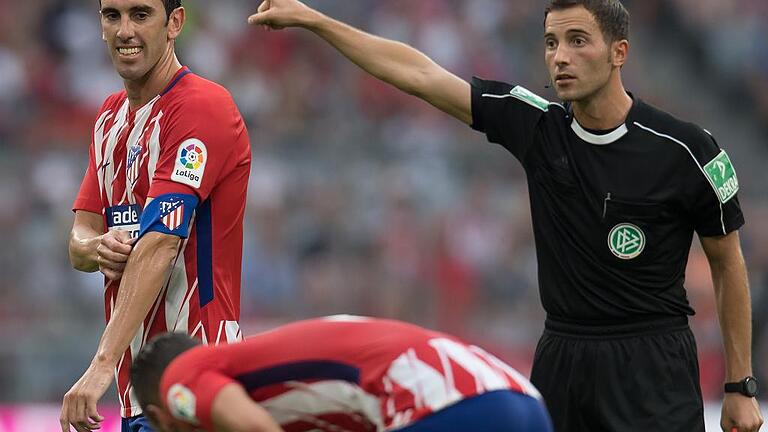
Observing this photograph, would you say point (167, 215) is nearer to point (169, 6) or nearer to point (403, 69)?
point (169, 6)

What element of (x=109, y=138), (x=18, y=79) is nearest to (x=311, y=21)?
(x=109, y=138)

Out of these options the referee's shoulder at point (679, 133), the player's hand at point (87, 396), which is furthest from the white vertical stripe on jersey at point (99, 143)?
the referee's shoulder at point (679, 133)

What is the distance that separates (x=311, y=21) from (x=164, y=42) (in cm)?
61

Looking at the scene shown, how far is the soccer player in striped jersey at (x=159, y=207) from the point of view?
5.34 metres

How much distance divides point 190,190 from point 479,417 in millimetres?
1618

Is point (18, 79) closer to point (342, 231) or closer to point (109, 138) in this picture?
point (342, 231)

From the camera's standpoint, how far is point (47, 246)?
40.5 feet

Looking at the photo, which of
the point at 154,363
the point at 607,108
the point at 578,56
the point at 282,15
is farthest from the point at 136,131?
the point at 607,108

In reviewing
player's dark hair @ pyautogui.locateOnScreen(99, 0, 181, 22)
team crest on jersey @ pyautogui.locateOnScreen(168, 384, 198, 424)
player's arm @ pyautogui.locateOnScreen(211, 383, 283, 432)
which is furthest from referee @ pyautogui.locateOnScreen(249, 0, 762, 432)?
team crest on jersey @ pyautogui.locateOnScreen(168, 384, 198, 424)

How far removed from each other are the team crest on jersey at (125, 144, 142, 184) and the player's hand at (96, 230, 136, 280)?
0.87ft

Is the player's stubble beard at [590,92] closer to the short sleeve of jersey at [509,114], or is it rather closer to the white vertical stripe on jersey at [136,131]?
the short sleeve of jersey at [509,114]

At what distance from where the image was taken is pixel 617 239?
559 centimetres

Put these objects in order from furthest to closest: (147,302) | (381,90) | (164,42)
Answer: (381,90) < (164,42) < (147,302)

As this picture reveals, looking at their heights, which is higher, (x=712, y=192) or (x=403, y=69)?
(x=403, y=69)
